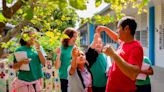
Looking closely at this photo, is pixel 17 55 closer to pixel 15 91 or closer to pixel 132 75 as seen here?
pixel 15 91

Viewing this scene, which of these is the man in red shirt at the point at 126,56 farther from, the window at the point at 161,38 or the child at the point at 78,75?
the window at the point at 161,38

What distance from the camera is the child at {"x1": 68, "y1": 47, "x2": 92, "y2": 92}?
190 inches

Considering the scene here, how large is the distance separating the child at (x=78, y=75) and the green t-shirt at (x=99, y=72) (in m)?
0.39

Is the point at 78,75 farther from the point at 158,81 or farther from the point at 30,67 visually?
the point at 158,81

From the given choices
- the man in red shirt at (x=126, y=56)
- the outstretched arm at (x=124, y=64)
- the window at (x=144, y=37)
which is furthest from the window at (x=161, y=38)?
the outstretched arm at (x=124, y=64)

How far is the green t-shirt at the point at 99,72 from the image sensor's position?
5.32 m

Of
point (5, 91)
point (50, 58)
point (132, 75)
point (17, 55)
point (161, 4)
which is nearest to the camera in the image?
point (132, 75)

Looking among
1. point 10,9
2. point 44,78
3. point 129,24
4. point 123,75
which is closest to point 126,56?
point 123,75

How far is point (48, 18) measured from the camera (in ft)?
12.6

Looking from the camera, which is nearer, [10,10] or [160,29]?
[10,10]

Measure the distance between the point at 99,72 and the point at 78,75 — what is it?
57 cm

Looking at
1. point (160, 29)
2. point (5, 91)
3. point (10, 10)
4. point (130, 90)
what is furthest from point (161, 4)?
point (10, 10)

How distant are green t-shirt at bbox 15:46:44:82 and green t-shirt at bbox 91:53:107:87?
1.08 meters

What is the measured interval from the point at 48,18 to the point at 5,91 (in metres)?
5.55
